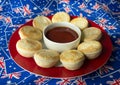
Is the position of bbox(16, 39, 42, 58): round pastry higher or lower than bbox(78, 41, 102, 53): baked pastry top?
higher

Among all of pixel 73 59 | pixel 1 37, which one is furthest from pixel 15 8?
pixel 73 59

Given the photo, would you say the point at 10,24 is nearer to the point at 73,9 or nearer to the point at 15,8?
the point at 15,8

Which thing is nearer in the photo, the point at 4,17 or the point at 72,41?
the point at 72,41

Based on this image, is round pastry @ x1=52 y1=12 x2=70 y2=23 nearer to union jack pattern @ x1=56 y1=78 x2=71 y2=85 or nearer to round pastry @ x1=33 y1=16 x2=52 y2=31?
round pastry @ x1=33 y1=16 x2=52 y2=31

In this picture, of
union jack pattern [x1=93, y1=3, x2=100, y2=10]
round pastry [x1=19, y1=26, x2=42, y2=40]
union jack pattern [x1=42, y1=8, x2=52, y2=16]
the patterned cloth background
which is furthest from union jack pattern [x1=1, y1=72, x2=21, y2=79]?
union jack pattern [x1=93, y1=3, x2=100, y2=10]

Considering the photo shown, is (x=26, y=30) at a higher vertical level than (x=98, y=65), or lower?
higher

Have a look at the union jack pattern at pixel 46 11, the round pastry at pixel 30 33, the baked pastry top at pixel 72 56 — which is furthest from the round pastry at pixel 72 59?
the union jack pattern at pixel 46 11
